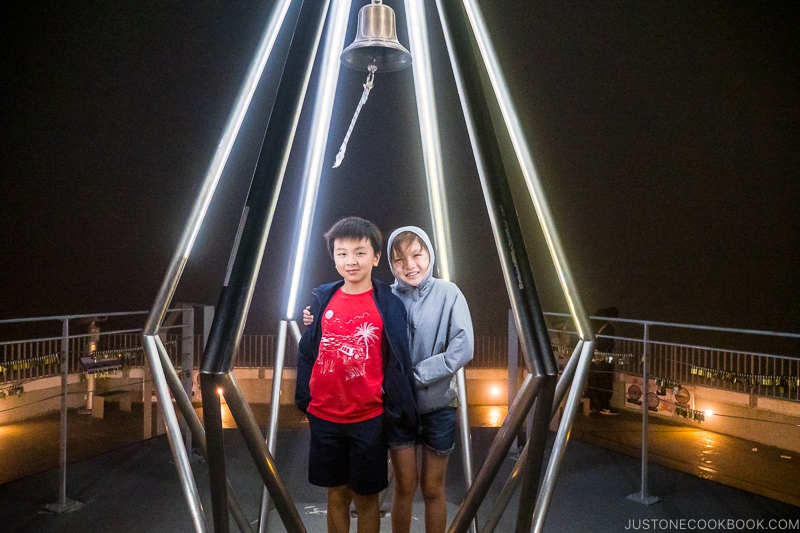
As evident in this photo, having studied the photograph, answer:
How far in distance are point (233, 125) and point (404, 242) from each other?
83cm

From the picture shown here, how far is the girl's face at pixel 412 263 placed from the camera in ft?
7.83

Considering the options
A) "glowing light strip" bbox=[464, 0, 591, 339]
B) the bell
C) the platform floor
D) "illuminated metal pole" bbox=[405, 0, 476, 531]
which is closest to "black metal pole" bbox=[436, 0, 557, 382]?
"glowing light strip" bbox=[464, 0, 591, 339]

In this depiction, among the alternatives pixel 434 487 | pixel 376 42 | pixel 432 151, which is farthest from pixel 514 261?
pixel 432 151

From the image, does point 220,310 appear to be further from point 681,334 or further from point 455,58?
point 681,334

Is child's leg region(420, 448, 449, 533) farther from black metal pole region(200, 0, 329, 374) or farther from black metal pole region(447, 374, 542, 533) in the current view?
black metal pole region(200, 0, 329, 374)

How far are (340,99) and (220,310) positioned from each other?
8732 millimetres

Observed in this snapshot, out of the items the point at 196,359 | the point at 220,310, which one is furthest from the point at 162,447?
the point at 196,359

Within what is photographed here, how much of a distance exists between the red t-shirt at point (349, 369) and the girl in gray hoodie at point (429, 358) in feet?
0.66

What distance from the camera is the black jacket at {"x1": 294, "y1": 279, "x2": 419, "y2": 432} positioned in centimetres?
212

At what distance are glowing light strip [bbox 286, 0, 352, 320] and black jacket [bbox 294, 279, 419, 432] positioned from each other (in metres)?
1.00

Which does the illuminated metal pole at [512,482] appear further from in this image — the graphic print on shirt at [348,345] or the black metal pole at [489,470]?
the graphic print on shirt at [348,345]

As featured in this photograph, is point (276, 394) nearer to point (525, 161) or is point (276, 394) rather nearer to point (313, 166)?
point (313, 166)

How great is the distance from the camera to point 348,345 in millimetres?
2154

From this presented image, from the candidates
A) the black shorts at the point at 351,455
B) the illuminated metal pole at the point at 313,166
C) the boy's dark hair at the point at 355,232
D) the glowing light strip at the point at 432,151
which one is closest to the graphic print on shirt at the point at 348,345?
the black shorts at the point at 351,455
